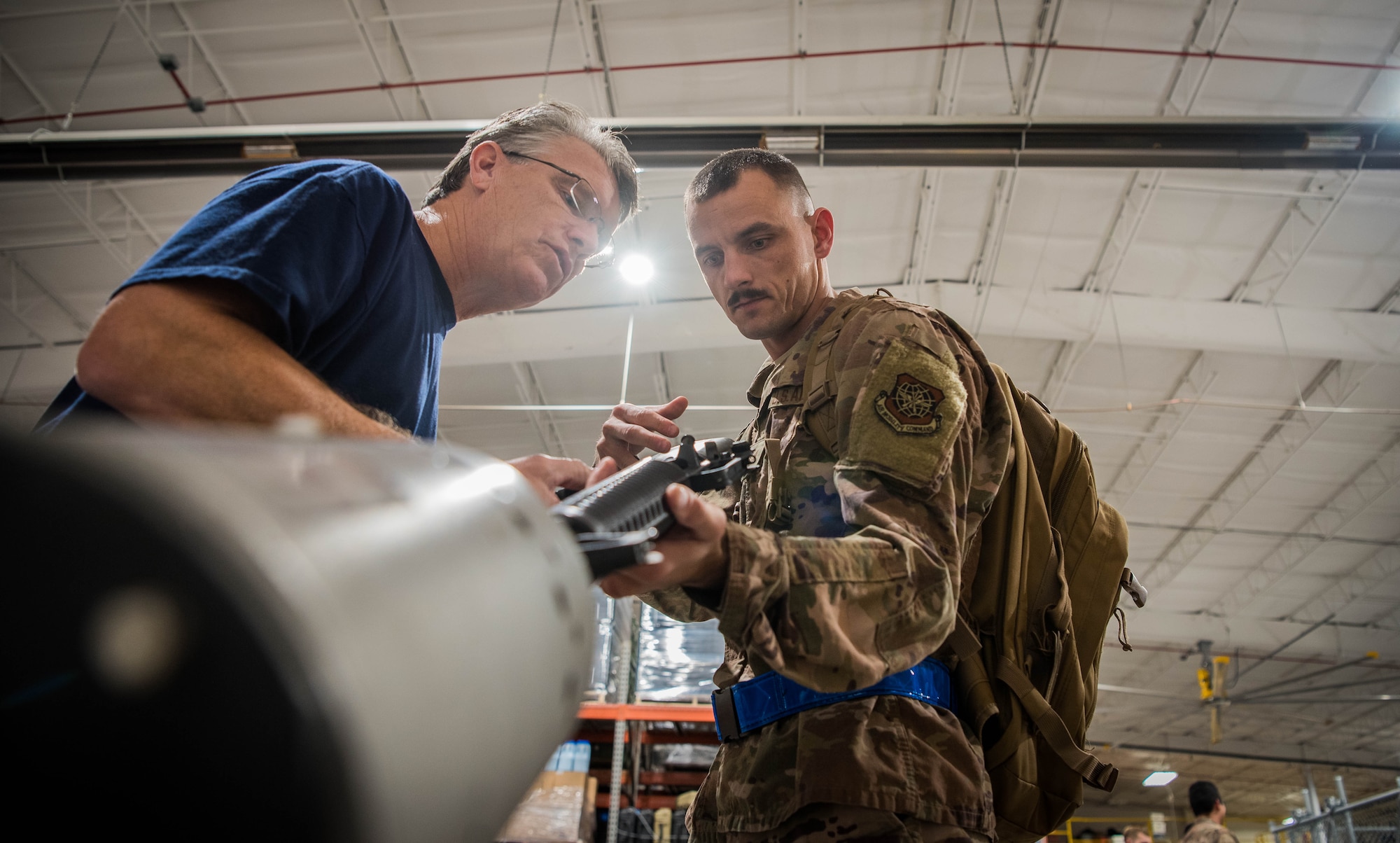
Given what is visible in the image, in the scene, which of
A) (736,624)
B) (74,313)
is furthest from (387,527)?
(74,313)

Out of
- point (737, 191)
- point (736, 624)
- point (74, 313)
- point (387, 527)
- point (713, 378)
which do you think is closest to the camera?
point (387, 527)

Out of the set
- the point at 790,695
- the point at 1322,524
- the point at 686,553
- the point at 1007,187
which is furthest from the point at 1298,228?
the point at 686,553

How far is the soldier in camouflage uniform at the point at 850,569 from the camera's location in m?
0.86

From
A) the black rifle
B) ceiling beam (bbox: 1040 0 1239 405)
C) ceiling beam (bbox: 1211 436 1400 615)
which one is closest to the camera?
the black rifle

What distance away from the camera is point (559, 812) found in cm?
395

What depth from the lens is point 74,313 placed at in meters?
7.63

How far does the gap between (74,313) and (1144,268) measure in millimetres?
10274

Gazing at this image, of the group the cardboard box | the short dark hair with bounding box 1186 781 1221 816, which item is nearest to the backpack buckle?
the cardboard box

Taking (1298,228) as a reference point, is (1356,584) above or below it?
below

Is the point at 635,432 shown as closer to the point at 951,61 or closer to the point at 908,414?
the point at 908,414

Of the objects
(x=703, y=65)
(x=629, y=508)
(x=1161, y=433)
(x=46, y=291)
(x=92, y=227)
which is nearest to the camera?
(x=629, y=508)

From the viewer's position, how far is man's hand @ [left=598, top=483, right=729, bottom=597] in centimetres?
82

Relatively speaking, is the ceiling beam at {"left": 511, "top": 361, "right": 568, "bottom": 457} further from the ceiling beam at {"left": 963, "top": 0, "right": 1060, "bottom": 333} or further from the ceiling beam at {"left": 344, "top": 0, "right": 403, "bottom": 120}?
the ceiling beam at {"left": 963, "top": 0, "right": 1060, "bottom": 333}

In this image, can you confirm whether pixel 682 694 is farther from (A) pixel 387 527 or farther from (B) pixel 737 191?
(A) pixel 387 527
